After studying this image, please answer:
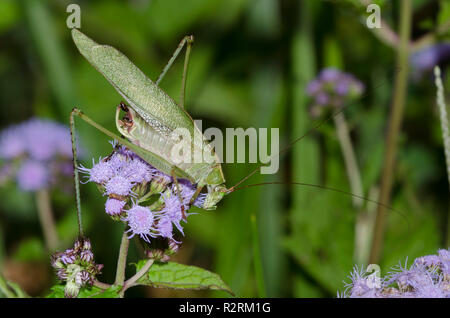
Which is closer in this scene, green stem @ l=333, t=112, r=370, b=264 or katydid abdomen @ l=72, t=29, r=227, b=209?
katydid abdomen @ l=72, t=29, r=227, b=209

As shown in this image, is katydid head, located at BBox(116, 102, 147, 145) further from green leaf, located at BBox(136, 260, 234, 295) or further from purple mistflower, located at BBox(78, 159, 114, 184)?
green leaf, located at BBox(136, 260, 234, 295)

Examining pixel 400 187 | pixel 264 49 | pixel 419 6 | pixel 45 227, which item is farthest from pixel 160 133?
pixel 419 6

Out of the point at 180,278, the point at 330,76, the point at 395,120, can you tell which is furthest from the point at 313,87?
the point at 180,278

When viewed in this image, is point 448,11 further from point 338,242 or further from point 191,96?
point 191,96

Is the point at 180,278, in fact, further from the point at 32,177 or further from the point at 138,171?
the point at 32,177

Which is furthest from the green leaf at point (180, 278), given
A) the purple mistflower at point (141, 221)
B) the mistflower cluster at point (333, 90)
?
the mistflower cluster at point (333, 90)

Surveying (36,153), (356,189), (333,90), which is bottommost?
(356,189)

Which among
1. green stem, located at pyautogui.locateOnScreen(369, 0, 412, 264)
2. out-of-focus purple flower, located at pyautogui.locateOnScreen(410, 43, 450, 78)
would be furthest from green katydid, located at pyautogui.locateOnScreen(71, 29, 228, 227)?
out-of-focus purple flower, located at pyautogui.locateOnScreen(410, 43, 450, 78)
